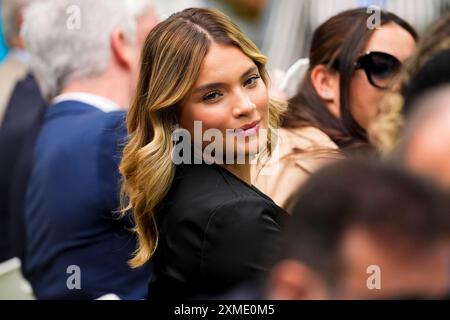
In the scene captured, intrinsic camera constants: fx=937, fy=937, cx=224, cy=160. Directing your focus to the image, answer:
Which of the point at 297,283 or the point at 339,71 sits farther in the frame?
the point at 339,71

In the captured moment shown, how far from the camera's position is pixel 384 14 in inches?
131

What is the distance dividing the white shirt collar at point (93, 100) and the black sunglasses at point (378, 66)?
3.28 feet

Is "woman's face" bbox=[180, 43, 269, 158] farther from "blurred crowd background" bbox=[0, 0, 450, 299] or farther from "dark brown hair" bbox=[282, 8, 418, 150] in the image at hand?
"dark brown hair" bbox=[282, 8, 418, 150]

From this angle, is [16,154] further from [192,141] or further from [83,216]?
[192,141]

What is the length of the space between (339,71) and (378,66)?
146 mm

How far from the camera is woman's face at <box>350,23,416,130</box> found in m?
3.19

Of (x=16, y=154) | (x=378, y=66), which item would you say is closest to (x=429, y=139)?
(x=378, y=66)

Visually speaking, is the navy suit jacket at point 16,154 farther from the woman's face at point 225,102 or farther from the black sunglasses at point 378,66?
the woman's face at point 225,102

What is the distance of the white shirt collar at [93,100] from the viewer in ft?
11.9

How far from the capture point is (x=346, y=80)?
3.22m

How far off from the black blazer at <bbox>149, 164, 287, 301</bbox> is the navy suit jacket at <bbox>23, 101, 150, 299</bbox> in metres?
0.84

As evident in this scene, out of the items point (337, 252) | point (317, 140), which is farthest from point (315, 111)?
point (337, 252)

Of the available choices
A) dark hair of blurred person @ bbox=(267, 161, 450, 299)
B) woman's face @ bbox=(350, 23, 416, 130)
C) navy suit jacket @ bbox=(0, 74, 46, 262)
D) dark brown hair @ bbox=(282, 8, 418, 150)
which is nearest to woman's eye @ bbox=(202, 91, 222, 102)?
dark brown hair @ bbox=(282, 8, 418, 150)
